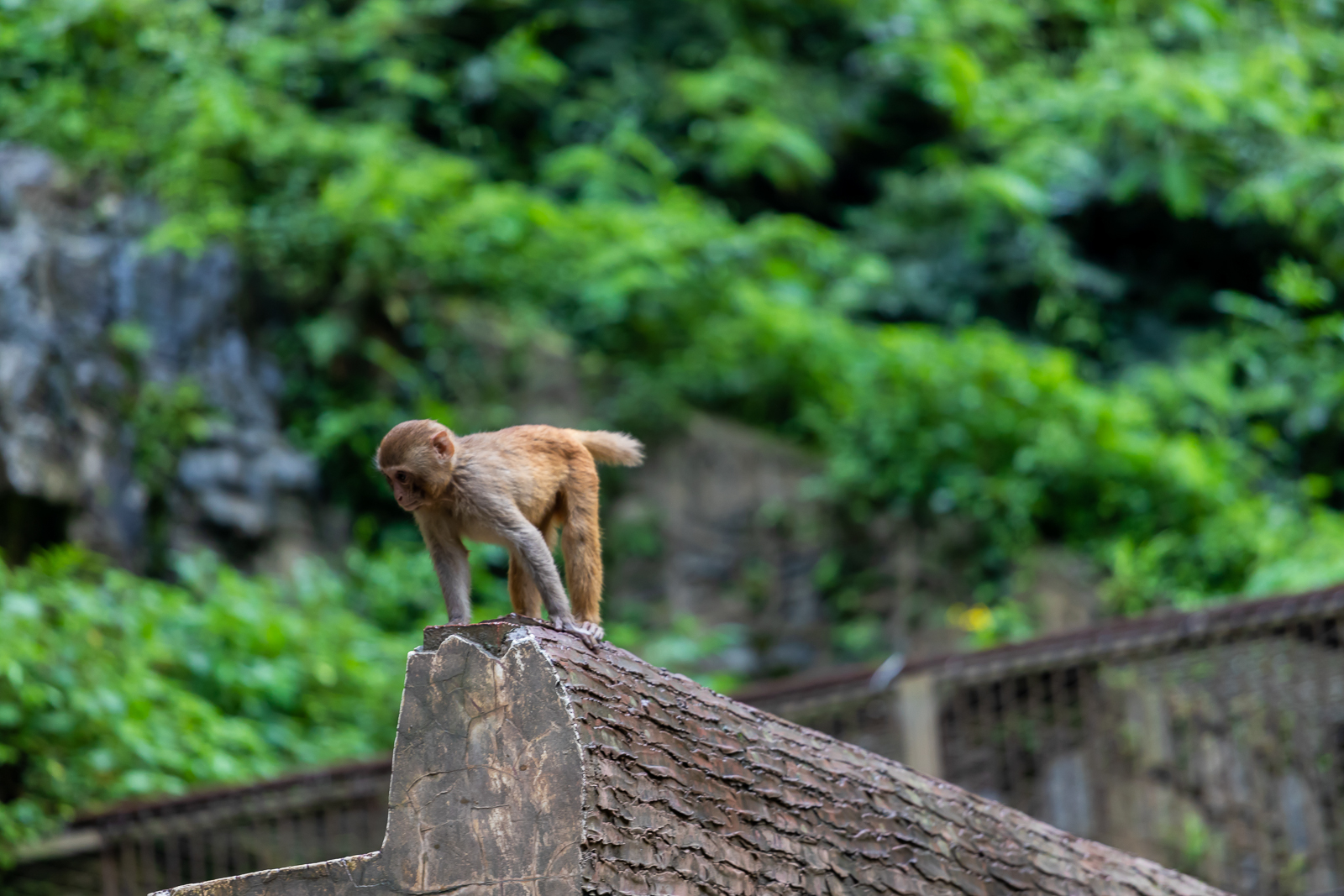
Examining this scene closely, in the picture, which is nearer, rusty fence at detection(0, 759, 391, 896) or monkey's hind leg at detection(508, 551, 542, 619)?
monkey's hind leg at detection(508, 551, 542, 619)

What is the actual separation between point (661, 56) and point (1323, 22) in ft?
18.2

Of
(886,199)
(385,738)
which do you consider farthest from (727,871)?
(886,199)

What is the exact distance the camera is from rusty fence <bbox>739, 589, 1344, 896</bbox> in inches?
196

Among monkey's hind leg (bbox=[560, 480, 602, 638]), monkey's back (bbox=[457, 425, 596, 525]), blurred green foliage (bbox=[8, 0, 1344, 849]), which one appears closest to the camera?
monkey's back (bbox=[457, 425, 596, 525])

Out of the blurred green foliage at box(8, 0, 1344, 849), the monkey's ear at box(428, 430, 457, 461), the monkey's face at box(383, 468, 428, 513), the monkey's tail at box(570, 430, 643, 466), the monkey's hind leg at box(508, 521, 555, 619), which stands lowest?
the monkey's hind leg at box(508, 521, 555, 619)

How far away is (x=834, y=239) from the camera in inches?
418

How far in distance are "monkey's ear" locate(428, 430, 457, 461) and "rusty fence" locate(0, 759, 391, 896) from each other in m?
2.61

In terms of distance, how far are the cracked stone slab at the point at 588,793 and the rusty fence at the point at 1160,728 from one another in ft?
8.31

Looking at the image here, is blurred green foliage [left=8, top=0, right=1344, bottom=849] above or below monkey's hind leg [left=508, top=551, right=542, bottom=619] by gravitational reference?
above

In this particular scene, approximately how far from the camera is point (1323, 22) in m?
10.9

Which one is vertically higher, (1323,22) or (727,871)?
(1323,22)

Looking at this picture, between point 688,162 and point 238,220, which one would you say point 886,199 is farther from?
point 238,220

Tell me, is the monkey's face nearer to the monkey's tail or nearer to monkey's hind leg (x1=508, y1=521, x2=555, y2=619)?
monkey's hind leg (x1=508, y1=521, x2=555, y2=619)

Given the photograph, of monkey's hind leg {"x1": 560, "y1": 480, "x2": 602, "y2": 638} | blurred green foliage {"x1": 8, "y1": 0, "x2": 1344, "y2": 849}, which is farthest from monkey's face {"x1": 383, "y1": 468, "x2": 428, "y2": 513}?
blurred green foliage {"x1": 8, "y1": 0, "x2": 1344, "y2": 849}
